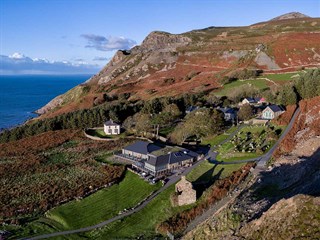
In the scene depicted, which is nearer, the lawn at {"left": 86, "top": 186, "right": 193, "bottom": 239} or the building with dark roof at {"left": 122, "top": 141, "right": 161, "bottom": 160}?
the lawn at {"left": 86, "top": 186, "right": 193, "bottom": 239}

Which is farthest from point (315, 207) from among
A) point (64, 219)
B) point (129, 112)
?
point (129, 112)

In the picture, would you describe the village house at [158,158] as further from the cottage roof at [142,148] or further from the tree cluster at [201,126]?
the tree cluster at [201,126]

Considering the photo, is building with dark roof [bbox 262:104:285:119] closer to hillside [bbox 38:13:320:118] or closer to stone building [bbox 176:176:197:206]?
stone building [bbox 176:176:197:206]

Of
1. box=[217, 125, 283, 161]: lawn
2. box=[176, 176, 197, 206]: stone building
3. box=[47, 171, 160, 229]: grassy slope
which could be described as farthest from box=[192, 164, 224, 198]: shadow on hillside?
box=[47, 171, 160, 229]: grassy slope

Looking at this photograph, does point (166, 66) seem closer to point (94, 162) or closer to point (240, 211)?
point (94, 162)

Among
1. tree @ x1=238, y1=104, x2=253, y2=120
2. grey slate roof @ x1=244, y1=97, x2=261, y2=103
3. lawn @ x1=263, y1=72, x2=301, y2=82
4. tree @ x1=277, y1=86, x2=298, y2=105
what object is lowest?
tree @ x1=238, y1=104, x2=253, y2=120
